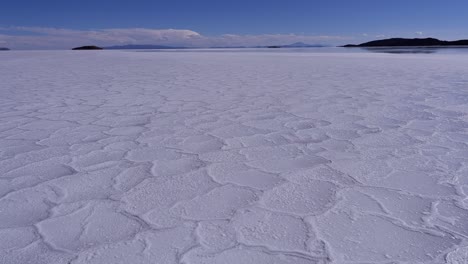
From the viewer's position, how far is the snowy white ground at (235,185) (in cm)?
117

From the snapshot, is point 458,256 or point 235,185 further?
point 235,185

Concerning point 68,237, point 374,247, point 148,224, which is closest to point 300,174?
point 374,247

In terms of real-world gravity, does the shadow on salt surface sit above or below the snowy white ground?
below

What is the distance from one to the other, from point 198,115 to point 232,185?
1.50 metres

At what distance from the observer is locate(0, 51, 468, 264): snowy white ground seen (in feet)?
3.84

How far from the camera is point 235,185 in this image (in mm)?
1657

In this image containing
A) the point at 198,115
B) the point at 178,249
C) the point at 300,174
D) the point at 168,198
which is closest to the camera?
the point at 178,249

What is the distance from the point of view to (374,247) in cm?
117

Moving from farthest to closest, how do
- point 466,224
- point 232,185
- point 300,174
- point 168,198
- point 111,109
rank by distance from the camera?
point 111,109 → point 300,174 → point 232,185 → point 168,198 → point 466,224

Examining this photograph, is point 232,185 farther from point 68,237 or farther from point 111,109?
point 111,109

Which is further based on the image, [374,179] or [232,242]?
[374,179]

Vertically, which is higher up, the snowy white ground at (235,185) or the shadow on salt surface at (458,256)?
the snowy white ground at (235,185)

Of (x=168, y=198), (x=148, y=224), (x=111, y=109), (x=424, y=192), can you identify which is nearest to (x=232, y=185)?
(x=168, y=198)

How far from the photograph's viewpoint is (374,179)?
1699 mm
